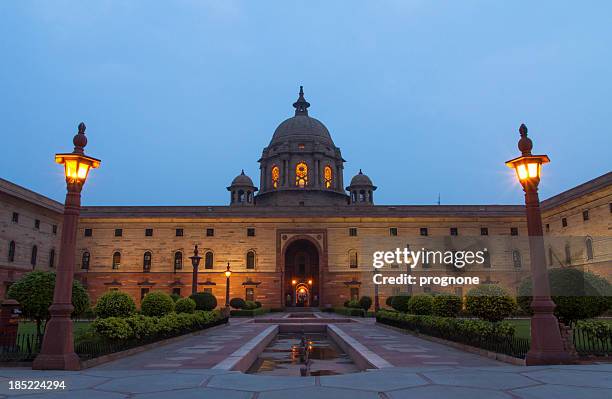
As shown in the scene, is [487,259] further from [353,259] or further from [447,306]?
[447,306]

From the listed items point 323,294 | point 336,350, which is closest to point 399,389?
point 336,350

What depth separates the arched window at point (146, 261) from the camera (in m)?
49.8

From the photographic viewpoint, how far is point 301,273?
5531cm

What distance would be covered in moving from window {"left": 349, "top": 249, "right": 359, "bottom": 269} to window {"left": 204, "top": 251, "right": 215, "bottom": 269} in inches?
600

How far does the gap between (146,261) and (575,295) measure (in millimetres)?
45336

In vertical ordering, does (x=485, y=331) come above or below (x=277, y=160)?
below

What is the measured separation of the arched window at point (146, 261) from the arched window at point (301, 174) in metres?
21.7

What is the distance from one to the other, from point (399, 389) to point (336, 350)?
11.3m

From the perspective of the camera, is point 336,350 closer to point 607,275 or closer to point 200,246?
point 607,275

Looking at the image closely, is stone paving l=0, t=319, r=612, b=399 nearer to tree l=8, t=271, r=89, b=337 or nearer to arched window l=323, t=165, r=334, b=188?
tree l=8, t=271, r=89, b=337

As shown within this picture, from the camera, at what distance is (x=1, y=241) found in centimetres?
3672

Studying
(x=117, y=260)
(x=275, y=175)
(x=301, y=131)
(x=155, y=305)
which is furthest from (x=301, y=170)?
(x=155, y=305)

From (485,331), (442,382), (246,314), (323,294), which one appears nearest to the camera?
(442,382)

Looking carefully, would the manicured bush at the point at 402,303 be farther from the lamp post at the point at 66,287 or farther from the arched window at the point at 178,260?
the arched window at the point at 178,260
